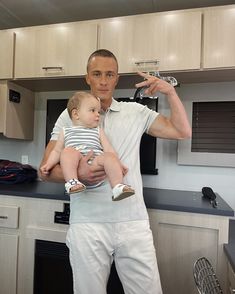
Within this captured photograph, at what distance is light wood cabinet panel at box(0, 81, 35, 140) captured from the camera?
2180 mm

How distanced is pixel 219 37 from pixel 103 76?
937mm

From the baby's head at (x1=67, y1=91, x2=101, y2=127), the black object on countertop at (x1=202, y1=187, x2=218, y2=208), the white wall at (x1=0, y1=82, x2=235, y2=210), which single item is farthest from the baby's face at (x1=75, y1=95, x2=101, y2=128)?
the white wall at (x1=0, y1=82, x2=235, y2=210)

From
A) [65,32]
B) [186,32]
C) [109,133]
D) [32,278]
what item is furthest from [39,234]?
[186,32]

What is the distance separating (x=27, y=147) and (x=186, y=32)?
1714mm

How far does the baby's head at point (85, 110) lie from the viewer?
115 centimetres

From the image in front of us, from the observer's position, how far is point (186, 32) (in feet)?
5.88

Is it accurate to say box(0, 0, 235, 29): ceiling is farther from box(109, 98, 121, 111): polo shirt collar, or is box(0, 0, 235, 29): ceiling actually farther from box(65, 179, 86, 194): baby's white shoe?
box(65, 179, 86, 194): baby's white shoe

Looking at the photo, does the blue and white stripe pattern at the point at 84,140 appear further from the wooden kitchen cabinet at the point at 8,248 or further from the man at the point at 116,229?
the wooden kitchen cabinet at the point at 8,248

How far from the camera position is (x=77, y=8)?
2.16 meters

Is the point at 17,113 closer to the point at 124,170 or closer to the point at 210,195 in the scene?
the point at 124,170

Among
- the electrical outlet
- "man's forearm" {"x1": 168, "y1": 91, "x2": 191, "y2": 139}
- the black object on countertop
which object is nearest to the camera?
"man's forearm" {"x1": 168, "y1": 91, "x2": 191, "y2": 139}

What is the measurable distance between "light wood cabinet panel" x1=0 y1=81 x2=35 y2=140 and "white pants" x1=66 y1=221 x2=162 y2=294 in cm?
138

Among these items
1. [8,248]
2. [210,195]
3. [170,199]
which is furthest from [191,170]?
[8,248]

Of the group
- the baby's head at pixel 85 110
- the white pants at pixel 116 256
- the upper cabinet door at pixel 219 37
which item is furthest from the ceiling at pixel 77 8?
the white pants at pixel 116 256
